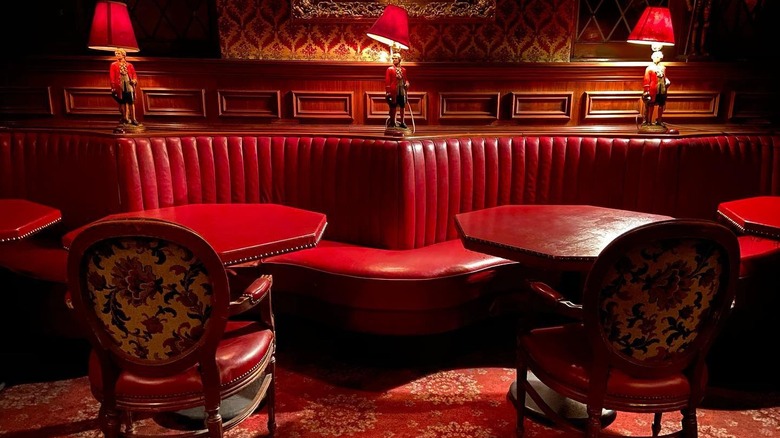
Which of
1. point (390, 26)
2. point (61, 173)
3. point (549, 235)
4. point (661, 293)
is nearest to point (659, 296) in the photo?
point (661, 293)

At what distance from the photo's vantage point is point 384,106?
12.0 feet

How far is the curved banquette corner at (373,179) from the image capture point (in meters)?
2.86

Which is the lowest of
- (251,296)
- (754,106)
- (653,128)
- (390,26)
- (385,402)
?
(385,402)

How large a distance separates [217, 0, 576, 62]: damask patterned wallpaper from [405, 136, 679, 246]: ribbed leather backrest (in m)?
0.80

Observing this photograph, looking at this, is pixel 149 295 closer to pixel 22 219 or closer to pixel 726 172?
pixel 22 219

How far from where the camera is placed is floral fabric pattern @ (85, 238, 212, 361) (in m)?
1.41

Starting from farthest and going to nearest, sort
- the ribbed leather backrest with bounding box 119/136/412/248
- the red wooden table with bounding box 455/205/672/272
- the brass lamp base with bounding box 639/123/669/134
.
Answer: the brass lamp base with bounding box 639/123/669/134 < the ribbed leather backrest with bounding box 119/136/412/248 < the red wooden table with bounding box 455/205/672/272


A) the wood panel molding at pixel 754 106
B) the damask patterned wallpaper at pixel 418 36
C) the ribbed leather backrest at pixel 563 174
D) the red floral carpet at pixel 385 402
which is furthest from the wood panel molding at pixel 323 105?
the wood panel molding at pixel 754 106

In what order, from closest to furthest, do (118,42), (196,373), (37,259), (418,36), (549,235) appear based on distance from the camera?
(196,373) → (549,235) → (37,259) → (118,42) → (418,36)

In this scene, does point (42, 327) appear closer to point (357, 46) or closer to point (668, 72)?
point (357, 46)

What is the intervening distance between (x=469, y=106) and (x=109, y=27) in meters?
2.25

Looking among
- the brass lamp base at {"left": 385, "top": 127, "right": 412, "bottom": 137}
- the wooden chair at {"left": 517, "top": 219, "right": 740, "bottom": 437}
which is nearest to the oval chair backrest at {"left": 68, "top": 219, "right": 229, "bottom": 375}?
the wooden chair at {"left": 517, "top": 219, "right": 740, "bottom": 437}

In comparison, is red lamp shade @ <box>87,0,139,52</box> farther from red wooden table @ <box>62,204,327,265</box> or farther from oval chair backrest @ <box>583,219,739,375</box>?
oval chair backrest @ <box>583,219,739,375</box>

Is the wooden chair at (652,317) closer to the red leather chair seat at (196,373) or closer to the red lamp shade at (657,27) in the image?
the red leather chair seat at (196,373)
